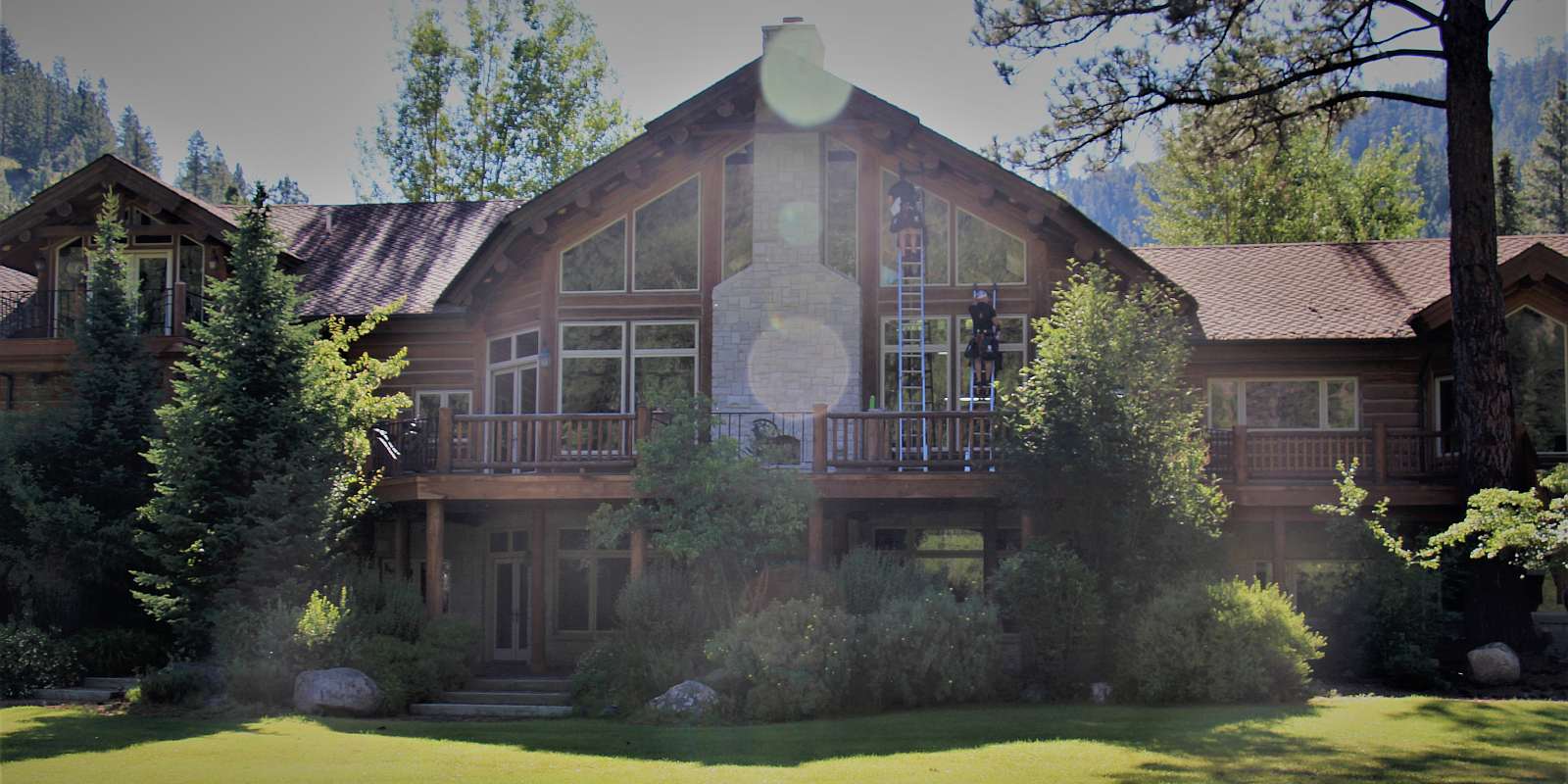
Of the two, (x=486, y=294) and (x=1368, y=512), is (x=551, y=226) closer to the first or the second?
(x=486, y=294)

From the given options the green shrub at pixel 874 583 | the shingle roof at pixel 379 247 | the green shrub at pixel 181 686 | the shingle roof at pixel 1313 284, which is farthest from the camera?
the shingle roof at pixel 379 247

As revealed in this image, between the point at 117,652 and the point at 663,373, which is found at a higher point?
the point at 663,373

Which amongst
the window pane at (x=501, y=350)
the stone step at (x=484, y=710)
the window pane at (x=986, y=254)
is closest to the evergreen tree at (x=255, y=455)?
the stone step at (x=484, y=710)

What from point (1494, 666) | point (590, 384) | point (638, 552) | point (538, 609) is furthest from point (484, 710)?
point (1494, 666)

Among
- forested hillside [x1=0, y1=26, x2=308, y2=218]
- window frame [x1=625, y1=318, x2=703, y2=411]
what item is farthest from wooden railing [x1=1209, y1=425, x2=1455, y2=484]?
forested hillside [x1=0, y1=26, x2=308, y2=218]

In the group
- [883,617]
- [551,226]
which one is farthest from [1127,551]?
[551,226]

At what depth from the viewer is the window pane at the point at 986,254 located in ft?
86.4

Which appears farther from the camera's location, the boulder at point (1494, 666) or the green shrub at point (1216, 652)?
the boulder at point (1494, 666)

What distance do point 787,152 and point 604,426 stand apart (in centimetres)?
560

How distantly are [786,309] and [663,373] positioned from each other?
2.41m

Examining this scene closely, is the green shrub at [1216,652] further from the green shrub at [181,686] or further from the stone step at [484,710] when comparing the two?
the green shrub at [181,686]

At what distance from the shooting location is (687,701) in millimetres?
19641

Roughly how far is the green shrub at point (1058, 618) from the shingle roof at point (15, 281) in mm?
22763

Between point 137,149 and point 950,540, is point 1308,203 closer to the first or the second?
point 950,540
